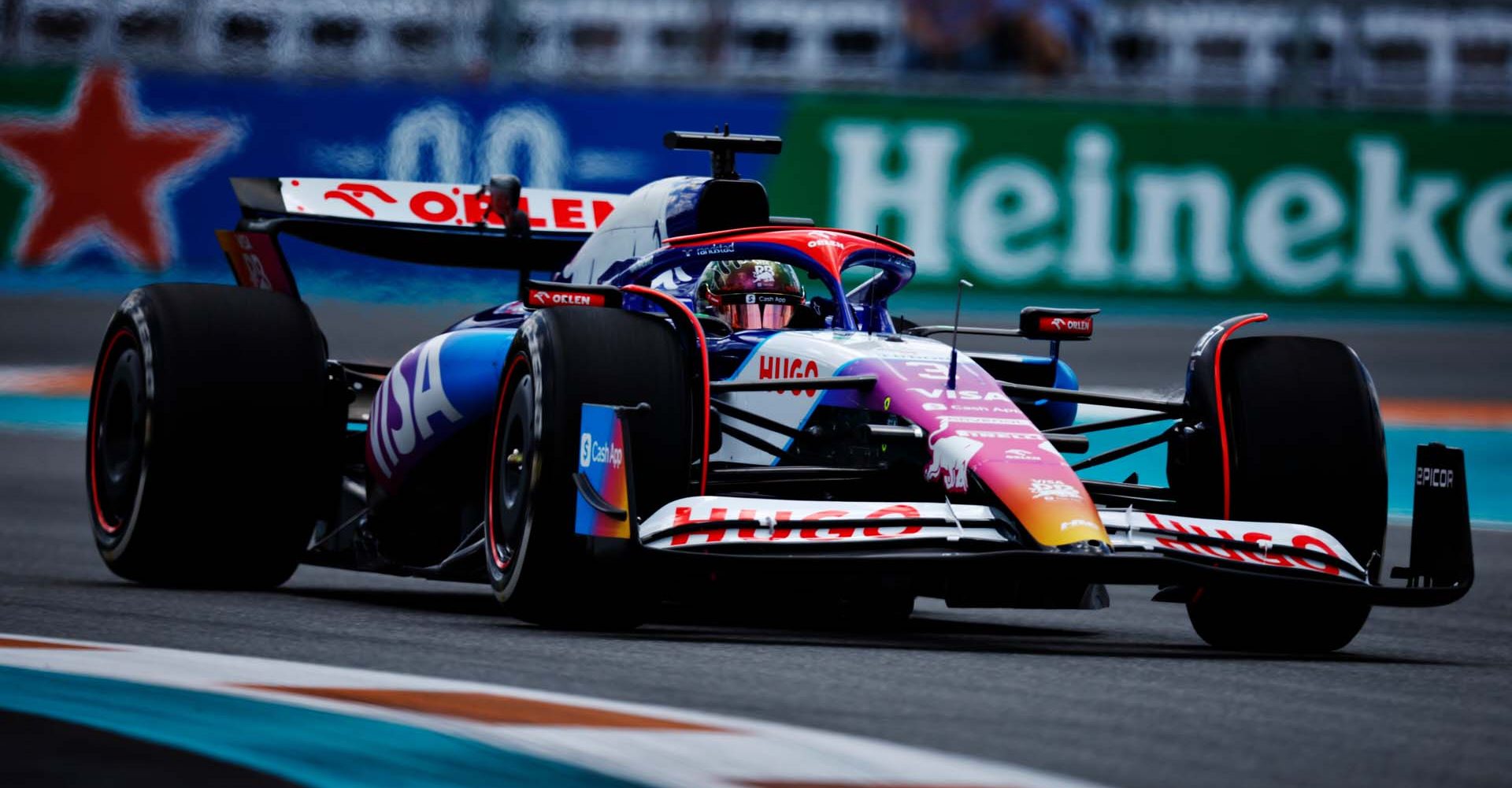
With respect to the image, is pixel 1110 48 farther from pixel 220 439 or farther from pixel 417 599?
pixel 220 439

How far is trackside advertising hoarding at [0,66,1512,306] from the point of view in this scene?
61.9 feet

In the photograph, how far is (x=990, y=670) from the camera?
20.1ft

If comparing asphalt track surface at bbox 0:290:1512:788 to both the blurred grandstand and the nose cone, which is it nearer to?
the nose cone

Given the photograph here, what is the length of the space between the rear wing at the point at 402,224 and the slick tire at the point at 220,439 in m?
0.76

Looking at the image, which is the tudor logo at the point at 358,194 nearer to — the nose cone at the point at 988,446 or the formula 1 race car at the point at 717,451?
the formula 1 race car at the point at 717,451

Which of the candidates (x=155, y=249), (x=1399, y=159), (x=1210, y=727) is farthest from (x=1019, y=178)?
(x=1210, y=727)

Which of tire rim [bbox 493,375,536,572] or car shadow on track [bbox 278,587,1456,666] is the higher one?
tire rim [bbox 493,375,536,572]

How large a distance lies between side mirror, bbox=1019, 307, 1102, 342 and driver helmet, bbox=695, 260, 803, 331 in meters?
0.78

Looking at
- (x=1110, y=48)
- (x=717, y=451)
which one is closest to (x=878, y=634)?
(x=717, y=451)

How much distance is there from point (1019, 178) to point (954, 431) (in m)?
12.9

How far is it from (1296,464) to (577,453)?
6.91ft

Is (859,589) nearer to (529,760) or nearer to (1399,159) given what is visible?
(529,760)

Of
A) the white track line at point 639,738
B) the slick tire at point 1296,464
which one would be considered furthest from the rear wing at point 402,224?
the white track line at point 639,738

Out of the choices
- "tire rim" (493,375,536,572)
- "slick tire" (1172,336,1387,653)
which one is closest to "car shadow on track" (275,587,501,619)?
"tire rim" (493,375,536,572)
